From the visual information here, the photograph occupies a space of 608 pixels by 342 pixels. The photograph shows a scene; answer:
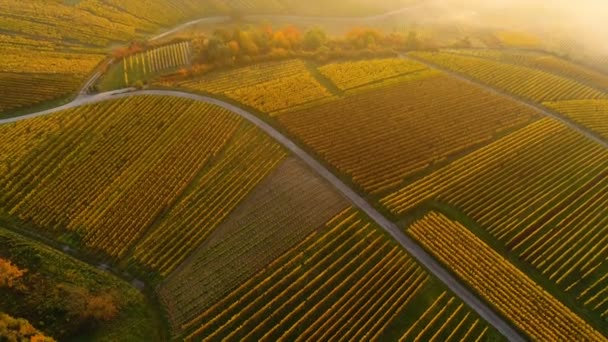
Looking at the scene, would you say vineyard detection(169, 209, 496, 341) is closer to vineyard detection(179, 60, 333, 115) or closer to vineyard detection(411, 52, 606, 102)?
vineyard detection(179, 60, 333, 115)

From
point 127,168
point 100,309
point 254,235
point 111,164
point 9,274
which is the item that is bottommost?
point 254,235

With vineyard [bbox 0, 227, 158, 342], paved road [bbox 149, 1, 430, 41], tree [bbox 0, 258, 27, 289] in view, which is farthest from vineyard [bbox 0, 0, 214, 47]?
tree [bbox 0, 258, 27, 289]

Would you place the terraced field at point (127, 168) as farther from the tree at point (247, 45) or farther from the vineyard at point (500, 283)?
the vineyard at point (500, 283)

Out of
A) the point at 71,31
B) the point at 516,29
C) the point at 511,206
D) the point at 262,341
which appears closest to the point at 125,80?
the point at 71,31

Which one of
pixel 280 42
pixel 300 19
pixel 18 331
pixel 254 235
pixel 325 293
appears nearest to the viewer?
pixel 18 331

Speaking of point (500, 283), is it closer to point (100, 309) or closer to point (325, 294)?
point (325, 294)

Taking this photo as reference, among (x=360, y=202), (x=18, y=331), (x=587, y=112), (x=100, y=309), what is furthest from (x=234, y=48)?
(x=587, y=112)

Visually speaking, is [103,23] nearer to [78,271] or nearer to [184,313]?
[78,271]

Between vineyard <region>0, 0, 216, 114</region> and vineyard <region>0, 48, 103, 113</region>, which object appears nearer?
vineyard <region>0, 48, 103, 113</region>
